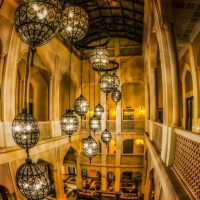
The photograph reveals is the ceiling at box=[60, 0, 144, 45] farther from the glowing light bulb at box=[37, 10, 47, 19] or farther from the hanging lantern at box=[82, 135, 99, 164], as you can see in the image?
the glowing light bulb at box=[37, 10, 47, 19]

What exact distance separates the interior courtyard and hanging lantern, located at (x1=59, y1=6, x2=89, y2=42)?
17 cm

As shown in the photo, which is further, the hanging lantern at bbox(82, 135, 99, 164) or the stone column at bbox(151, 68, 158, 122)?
the stone column at bbox(151, 68, 158, 122)

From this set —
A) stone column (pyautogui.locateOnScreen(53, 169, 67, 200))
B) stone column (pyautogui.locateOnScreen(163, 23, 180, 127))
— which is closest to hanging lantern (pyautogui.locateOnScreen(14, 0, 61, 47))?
stone column (pyautogui.locateOnScreen(163, 23, 180, 127))

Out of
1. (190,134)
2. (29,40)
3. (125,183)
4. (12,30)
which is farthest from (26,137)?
(125,183)

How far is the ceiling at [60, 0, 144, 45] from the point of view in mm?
10305

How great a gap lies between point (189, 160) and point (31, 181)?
2.84m

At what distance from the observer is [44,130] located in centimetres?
988

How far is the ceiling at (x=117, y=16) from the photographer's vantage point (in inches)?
406

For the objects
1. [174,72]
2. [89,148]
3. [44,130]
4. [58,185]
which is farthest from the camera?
[58,185]

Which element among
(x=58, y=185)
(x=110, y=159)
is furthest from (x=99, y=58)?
(x=110, y=159)

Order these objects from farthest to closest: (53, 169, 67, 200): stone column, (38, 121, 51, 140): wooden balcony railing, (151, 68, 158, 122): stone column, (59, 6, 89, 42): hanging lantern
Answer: (53, 169, 67, 200): stone column
(38, 121, 51, 140): wooden balcony railing
(151, 68, 158, 122): stone column
(59, 6, 89, 42): hanging lantern

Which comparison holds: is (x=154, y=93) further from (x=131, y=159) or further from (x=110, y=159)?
(x=110, y=159)

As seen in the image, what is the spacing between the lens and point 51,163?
10.4 metres

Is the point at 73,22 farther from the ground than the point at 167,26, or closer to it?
closer to it
